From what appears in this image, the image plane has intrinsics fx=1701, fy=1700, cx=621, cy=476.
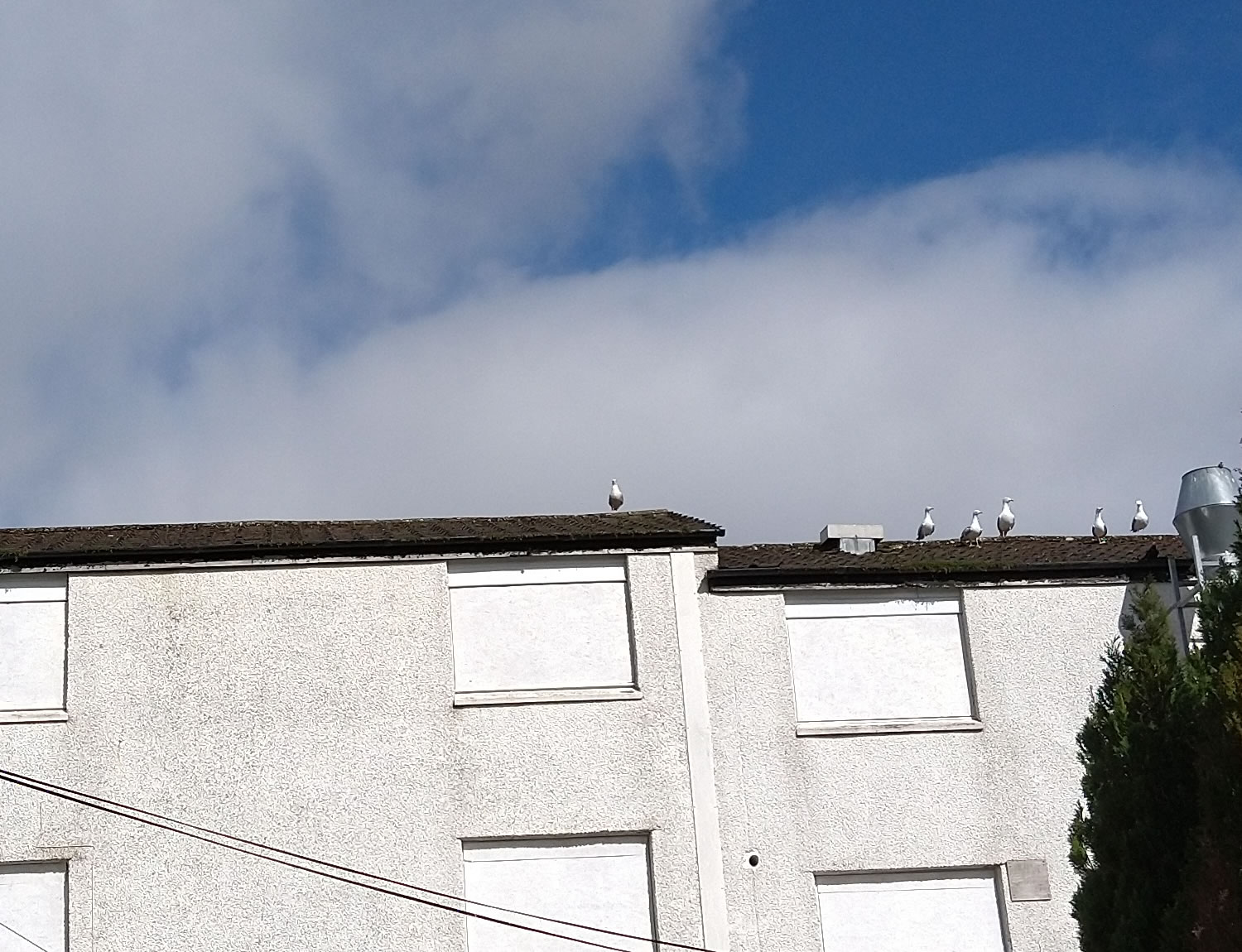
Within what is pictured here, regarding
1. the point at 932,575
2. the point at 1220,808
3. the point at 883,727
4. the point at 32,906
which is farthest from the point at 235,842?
the point at 1220,808

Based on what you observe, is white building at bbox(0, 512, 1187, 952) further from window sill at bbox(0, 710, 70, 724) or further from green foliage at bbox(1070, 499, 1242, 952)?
green foliage at bbox(1070, 499, 1242, 952)

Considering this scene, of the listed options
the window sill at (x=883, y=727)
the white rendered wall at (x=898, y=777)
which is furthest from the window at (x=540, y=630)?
the window sill at (x=883, y=727)

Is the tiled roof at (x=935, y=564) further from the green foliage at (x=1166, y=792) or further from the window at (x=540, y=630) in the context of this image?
the green foliage at (x=1166, y=792)

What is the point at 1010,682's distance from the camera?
1662cm

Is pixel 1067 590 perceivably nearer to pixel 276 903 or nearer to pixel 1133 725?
pixel 1133 725

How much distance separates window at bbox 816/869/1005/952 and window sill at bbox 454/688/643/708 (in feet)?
8.36

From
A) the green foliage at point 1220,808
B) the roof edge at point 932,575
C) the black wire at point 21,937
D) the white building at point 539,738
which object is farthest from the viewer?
the roof edge at point 932,575

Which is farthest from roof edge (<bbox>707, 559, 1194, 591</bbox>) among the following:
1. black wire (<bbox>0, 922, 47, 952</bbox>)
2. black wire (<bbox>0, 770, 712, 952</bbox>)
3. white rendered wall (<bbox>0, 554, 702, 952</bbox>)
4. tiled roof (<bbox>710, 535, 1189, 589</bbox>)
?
black wire (<bbox>0, 922, 47, 952</bbox>)

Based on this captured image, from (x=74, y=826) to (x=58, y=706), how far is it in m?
1.15

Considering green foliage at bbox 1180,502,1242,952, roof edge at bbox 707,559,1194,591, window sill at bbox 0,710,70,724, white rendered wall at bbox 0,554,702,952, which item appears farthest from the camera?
roof edge at bbox 707,559,1194,591

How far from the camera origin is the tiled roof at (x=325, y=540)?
16.1 metres

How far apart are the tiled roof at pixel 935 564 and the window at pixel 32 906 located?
6.65 meters

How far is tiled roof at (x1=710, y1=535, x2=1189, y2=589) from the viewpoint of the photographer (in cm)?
1662

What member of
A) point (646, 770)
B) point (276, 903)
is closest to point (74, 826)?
point (276, 903)
